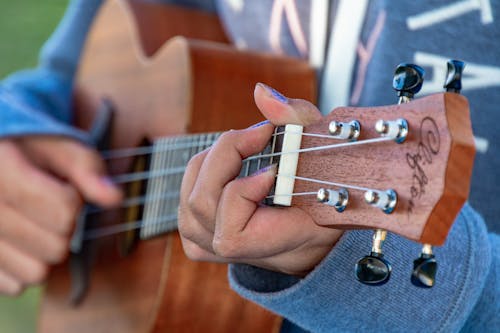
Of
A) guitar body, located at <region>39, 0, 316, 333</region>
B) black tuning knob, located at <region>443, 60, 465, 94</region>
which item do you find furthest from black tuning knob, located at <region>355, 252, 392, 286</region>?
guitar body, located at <region>39, 0, 316, 333</region>

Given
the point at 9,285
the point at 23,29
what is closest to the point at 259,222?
the point at 9,285

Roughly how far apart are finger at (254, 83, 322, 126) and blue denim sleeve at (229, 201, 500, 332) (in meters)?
0.08

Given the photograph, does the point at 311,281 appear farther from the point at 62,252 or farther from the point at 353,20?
the point at 62,252

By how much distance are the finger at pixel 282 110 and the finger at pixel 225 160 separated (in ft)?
0.04

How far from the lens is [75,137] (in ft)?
2.82

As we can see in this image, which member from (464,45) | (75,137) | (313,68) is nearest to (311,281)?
(464,45)

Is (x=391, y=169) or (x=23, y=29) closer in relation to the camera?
(x=391, y=169)

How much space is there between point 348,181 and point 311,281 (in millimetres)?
98

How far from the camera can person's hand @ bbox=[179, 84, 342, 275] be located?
1.42ft

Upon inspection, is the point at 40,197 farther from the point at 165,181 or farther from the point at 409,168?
the point at 409,168

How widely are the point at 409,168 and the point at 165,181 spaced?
0.45m

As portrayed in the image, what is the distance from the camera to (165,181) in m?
0.76

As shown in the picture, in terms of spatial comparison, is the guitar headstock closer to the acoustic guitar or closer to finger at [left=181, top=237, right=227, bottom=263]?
the acoustic guitar

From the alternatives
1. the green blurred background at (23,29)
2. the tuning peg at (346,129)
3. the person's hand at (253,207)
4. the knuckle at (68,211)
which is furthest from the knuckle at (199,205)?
the green blurred background at (23,29)
